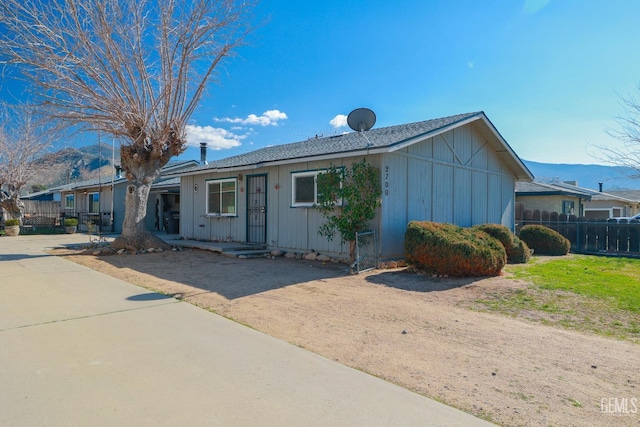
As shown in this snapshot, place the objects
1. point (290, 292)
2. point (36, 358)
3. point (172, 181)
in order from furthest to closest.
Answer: point (172, 181) → point (290, 292) → point (36, 358)

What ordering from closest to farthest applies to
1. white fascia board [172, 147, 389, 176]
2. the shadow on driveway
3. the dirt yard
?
1. the dirt yard
2. the shadow on driveway
3. white fascia board [172, 147, 389, 176]

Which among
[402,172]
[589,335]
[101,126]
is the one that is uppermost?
[101,126]

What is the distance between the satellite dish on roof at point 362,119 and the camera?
39.7 ft

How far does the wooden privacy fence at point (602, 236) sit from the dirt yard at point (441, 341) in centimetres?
859

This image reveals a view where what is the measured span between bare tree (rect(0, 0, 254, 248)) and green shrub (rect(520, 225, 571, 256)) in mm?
12003

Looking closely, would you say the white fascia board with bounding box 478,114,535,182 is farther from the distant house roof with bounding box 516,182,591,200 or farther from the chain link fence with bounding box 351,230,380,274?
the chain link fence with bounding box 351,230,380,274

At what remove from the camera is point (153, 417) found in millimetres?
2664

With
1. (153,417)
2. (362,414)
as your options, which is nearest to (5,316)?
(153,417)

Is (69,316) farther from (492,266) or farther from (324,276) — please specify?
(492,266)

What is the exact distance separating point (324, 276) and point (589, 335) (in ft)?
16.3

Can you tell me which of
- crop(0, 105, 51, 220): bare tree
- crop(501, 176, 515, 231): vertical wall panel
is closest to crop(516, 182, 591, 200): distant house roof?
crop(501, 176, 515, 231): vertical wall panel

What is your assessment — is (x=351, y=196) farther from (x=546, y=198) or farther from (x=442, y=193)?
(x=546, y=198)

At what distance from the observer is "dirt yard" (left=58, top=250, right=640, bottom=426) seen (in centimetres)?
302

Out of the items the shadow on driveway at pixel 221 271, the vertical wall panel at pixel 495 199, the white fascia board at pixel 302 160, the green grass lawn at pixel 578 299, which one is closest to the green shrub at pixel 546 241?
the vertical wall panel at pixel 495 199
